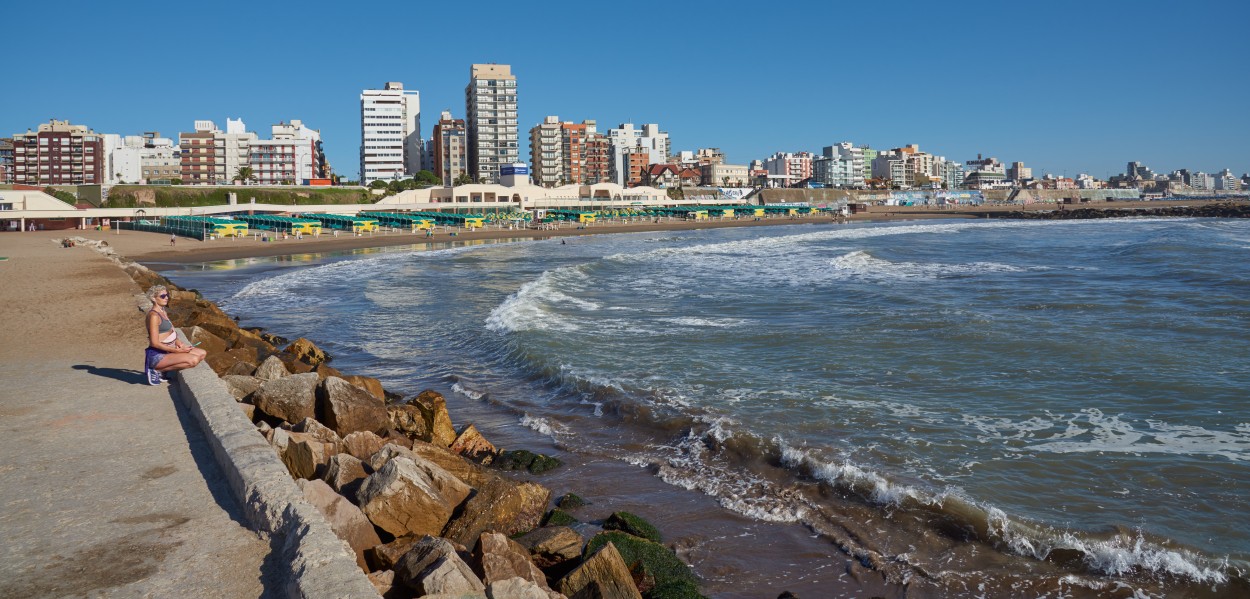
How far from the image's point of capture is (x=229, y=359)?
968cm

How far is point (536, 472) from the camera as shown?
26.2 feet

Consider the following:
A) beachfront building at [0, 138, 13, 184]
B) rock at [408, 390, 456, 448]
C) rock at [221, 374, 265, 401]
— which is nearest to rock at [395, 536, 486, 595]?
rock at [408, 390, 456, 448]

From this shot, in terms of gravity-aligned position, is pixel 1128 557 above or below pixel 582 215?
below

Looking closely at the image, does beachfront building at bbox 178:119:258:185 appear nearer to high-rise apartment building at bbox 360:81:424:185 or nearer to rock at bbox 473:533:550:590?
high-rise apartment building at bbox 360:81:424:185

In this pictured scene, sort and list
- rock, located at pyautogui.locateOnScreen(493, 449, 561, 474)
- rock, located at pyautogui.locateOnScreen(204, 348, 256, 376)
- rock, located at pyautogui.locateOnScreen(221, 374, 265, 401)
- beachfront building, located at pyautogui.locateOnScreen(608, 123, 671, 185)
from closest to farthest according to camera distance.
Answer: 1. rock, located at pyautogui.locateOnScreen(221, 374, 265, 401)
2. rock, located at pyautogui.locateOnScreen(493, 449, 561, 474)
3. rock, located at pyautogui.locateOnScreen(204, 348, 256, 376)
4. beachfront building, located at pyautogui.locateOnScreen(608, 123, 671, 185)

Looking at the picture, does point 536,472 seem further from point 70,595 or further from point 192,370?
point 70,595

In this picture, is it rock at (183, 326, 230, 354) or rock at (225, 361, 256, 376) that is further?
rock at (183, 326, 230, 354)

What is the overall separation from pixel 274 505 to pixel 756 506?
4.12m

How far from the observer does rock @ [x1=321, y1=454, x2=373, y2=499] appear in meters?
5.55

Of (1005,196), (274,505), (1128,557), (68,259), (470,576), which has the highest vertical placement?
(1005,196)

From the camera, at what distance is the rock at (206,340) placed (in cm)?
1035

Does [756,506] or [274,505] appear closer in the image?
[274,505]

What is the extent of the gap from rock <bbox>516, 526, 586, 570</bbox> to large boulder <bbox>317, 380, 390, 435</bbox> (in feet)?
8.73

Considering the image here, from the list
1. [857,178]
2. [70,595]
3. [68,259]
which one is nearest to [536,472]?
[70,595]
